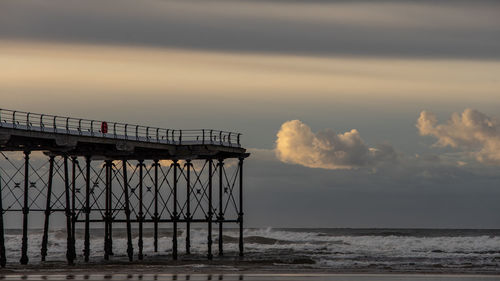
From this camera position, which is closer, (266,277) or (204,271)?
(266,277)

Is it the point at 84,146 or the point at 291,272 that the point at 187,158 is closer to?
the point at 84,146

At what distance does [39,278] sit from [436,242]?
8130 centimetres

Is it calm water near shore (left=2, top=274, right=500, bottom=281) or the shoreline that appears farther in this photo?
the shoreline

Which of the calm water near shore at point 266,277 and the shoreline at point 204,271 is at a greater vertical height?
the shoreline at point 204,271

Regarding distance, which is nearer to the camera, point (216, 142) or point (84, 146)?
point (84, 146)

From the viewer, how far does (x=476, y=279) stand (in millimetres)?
58438

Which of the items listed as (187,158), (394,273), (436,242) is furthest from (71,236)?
(436,242)

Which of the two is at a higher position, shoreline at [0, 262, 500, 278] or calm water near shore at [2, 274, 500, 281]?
shoreline at [0, 262, 500, 278]

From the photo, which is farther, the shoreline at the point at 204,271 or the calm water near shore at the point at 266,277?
the shoreline at the point at 204,271

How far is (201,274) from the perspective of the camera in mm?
59125

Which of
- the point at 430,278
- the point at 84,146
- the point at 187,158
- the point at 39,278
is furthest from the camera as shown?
the point at 187,158

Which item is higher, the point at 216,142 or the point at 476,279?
the point at 216,142

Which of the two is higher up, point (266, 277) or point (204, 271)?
point (204, 271)

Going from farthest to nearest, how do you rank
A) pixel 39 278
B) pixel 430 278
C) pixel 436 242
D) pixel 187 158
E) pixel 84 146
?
pixel 436 242
pixel 187 158
pixel 84 146
pixel 430 278
pixel 39 278
